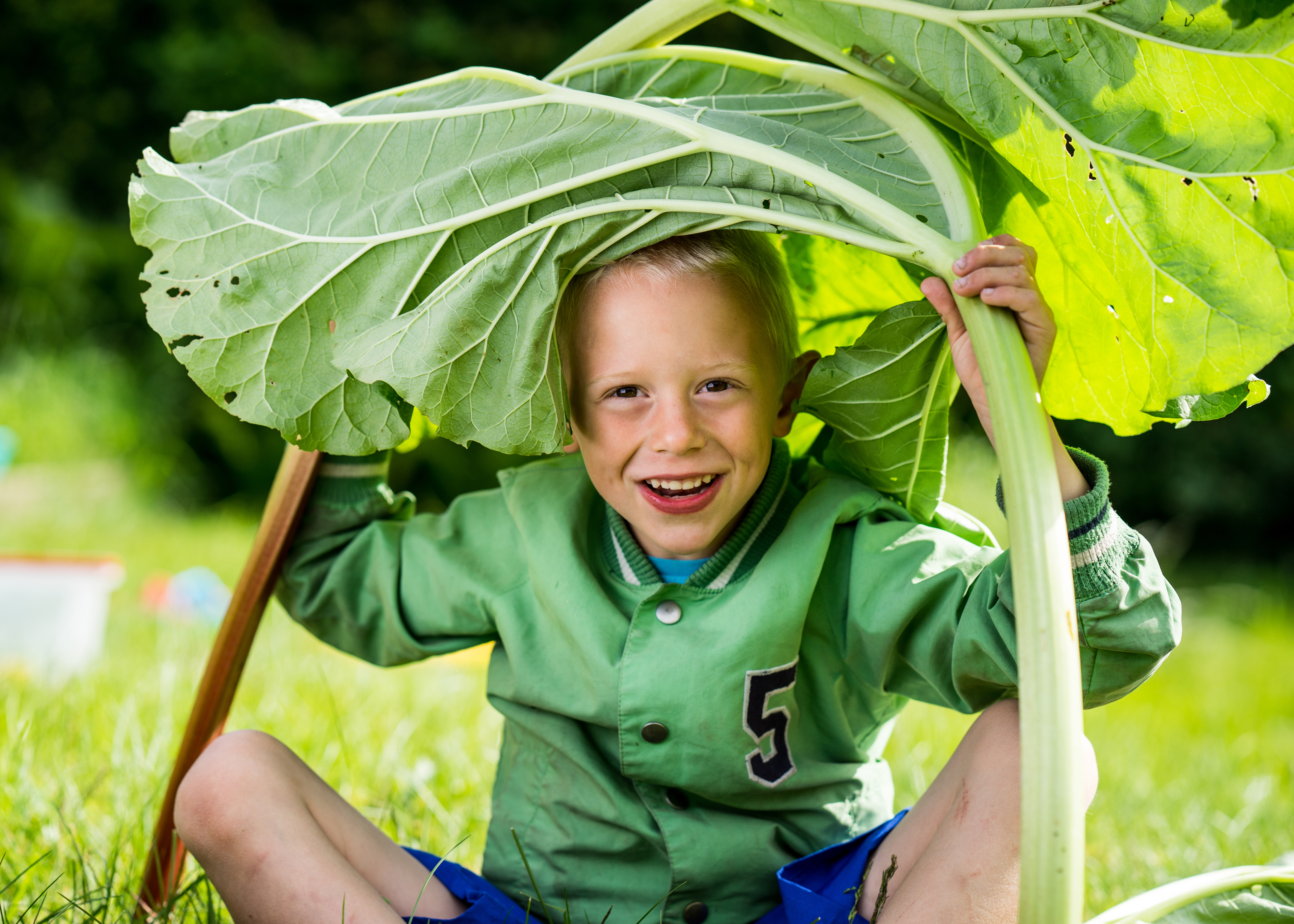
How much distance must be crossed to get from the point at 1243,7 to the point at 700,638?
3.10 ft

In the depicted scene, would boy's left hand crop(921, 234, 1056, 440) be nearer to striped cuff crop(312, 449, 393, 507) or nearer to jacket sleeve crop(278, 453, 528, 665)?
jacket sleeve crop(278, 453, 528, 665)

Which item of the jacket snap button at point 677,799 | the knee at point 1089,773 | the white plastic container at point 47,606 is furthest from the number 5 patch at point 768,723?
the white plastic container at point 47,606

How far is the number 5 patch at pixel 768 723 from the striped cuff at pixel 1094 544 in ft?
1.39

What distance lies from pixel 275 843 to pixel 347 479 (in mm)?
544

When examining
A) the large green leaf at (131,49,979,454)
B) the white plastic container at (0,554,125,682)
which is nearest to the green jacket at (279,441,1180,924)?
the large green leaf at (131,49,979,454)

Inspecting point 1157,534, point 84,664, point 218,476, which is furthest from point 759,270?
point 1157,534

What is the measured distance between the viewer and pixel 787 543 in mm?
1542

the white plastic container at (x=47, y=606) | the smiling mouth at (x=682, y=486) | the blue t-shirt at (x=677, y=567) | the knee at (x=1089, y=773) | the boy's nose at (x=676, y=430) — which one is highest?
the boy's nose at (x=676, y=430)

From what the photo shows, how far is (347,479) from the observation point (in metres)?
1.69

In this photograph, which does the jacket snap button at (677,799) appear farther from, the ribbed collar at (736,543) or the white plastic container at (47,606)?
the white plastic container at (47,606)

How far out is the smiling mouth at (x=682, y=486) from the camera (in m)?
1.49

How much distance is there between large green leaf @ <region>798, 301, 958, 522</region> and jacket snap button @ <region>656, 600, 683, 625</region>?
33 centimetres

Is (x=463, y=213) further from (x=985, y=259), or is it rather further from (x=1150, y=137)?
(x=1150, y=137)

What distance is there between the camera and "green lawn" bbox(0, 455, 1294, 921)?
176 centimetres
